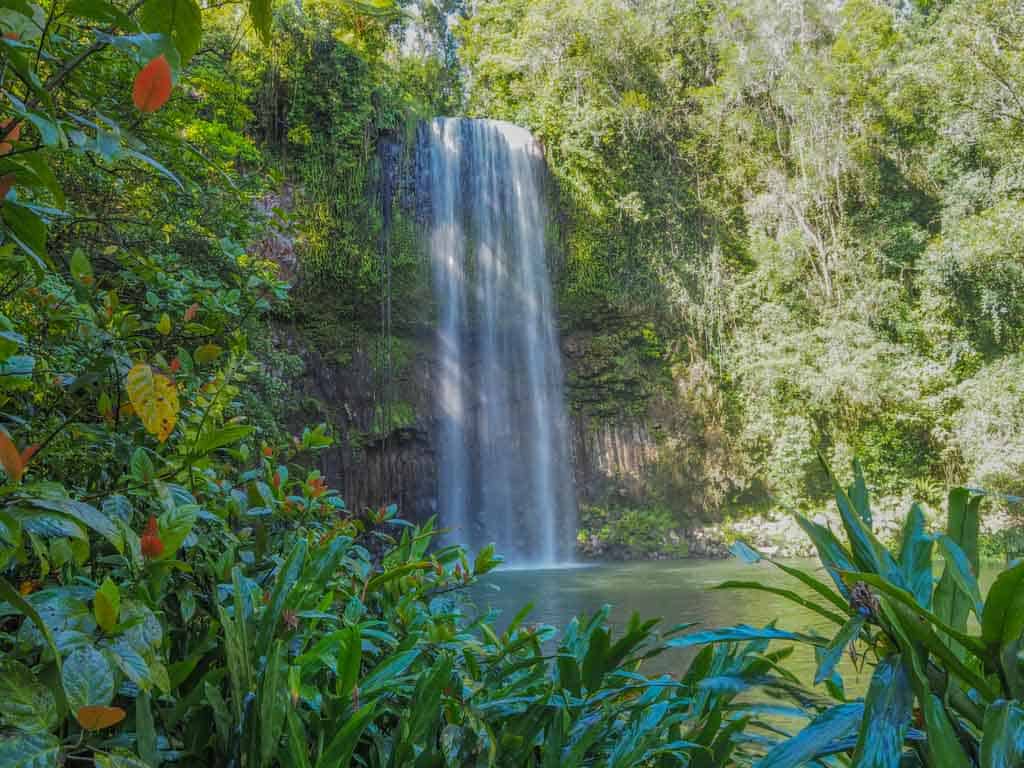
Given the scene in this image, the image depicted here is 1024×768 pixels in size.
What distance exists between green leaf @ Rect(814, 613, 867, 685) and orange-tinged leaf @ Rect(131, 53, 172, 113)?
92 cm

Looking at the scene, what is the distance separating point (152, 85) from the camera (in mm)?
637

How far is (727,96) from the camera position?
1427 centimetres

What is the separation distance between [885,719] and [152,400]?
898 mm

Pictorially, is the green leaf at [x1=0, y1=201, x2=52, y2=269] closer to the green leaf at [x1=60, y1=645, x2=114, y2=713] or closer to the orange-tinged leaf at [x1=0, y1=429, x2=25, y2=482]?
the orange-tinged leaf at [x1=0, y1=429, x2=25, y2=482]

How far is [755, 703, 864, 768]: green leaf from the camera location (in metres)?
0.72

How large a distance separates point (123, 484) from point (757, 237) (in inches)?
578

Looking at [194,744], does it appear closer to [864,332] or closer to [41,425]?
[41,425]

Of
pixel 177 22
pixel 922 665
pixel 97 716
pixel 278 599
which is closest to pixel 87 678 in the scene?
pixel 97 716

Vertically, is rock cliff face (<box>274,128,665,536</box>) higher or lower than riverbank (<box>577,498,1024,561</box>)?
higher

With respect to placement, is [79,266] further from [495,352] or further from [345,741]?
[495,352]

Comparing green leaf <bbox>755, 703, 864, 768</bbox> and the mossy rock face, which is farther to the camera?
the mossy rock face

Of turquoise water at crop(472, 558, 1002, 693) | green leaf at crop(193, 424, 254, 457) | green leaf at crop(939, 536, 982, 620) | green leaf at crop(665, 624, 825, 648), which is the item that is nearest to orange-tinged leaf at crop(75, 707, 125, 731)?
green leaf at crop(193, 424, 254, 457)

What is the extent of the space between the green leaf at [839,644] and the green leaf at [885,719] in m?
0.04

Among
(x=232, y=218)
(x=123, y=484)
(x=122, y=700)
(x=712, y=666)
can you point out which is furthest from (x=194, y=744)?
(x=232, y=218)
